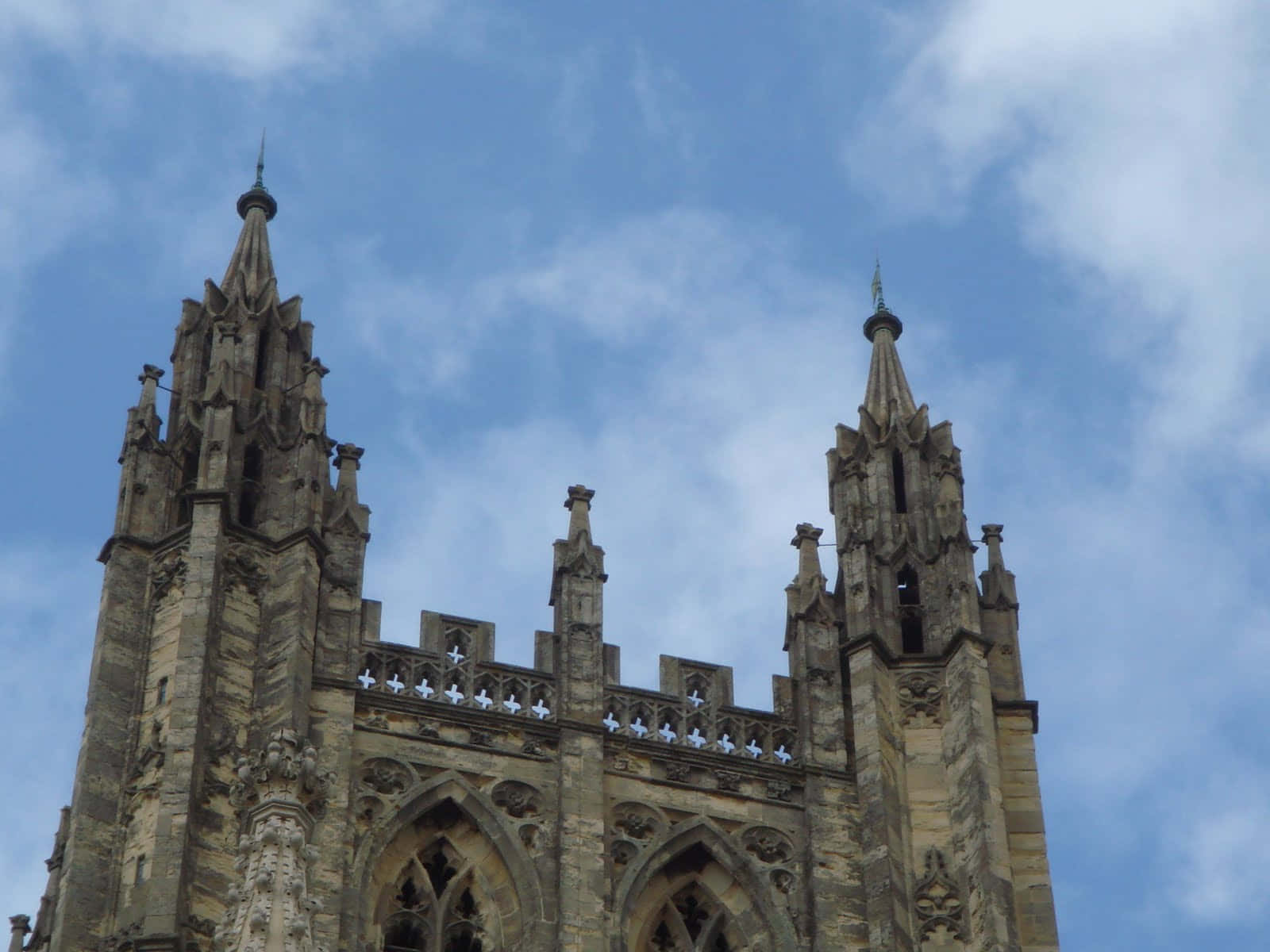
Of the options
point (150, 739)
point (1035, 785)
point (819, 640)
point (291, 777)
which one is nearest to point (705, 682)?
point (819, 640)

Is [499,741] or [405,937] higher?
[499,741]

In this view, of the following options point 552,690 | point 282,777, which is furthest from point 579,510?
point 282,777

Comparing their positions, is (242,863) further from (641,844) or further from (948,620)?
(948,620)

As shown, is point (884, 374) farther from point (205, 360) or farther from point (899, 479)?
point (205, 360)

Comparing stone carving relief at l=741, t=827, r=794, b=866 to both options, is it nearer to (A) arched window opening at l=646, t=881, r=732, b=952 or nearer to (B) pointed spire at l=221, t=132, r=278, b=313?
(A) arched window opening at l=646, t=881, r=732, b=952

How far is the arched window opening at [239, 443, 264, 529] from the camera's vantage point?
4159 centimetres

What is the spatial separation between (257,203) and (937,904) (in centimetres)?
1372

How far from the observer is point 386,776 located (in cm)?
3969

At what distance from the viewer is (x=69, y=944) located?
118 feet

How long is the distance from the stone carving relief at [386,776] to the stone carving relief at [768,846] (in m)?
3.86

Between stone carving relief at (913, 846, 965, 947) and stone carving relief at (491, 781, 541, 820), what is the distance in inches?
169

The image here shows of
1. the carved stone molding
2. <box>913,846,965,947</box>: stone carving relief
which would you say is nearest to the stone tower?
<box>913,846,965,947</box>: stone carving relief

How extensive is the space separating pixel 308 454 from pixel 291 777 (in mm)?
10562

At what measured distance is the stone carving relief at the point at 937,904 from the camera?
128 feet
